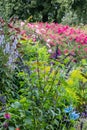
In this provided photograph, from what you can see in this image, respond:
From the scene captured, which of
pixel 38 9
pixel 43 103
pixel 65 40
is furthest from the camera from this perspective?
pixel 38 9

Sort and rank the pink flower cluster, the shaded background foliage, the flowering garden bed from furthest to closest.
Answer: the shaded background foliage → the pink flower cluster → the flowering garden bed

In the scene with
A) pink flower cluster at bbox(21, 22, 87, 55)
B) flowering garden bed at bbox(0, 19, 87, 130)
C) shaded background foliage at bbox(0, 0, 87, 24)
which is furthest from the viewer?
shaded background foliage at bbox(0, 0, 87, 24)

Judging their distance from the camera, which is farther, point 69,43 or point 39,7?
point 39,7

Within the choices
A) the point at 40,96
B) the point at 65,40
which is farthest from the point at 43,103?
the point at 65,40

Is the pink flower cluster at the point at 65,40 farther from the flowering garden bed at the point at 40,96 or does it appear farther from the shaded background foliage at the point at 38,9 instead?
the shaded background foliage at the point at 38,9

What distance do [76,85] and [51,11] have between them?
20352 millimetres

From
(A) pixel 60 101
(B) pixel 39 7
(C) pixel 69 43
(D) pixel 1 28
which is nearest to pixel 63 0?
(B) pixel 39 7

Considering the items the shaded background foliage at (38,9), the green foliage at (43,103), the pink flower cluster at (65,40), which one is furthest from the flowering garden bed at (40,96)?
the shaded background foliage at (38,9)

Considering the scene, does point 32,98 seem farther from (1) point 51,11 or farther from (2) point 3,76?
(1) point 51,11

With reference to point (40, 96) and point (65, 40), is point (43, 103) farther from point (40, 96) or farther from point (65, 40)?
point (65, 40)

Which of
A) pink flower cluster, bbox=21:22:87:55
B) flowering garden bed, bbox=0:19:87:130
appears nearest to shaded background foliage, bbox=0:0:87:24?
pink flower cluster, bbox=21:22:87:55

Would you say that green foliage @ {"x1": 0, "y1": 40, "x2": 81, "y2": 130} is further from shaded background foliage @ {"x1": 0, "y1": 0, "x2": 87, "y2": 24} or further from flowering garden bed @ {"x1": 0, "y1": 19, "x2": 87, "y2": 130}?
shaded background foliage @ {"x1": 0, "y1": 0, "x2": 87, "y2": 24}

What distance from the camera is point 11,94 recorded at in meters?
4.42

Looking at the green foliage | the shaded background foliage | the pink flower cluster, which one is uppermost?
the green foliage
